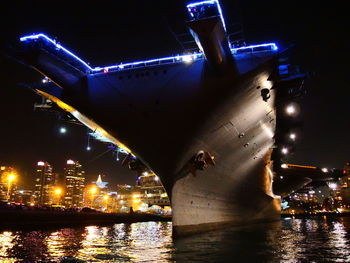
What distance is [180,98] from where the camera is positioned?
13.6m

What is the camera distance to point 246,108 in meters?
15.2

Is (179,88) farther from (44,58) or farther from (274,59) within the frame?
(44,58)

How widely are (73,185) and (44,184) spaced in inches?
598

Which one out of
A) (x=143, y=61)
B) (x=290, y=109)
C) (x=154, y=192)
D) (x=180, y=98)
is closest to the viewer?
(x=180, y=98)

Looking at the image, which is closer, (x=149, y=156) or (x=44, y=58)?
(x=44, y=58)

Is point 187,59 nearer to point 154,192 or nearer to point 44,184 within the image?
point 154,192

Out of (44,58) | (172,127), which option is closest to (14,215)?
(44,58)

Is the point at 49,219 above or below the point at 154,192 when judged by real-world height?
below

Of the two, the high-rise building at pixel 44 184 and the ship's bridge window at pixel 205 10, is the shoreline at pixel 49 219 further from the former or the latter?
the high-rise building at pixel 44 184

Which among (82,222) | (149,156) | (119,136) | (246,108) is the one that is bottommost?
(82,222)

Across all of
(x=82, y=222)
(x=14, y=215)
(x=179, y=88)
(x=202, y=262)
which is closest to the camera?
(x=202, y=262)

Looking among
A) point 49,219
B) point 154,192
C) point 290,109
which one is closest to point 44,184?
point 154,192

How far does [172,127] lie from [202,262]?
24.0ft

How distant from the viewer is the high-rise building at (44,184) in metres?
156
